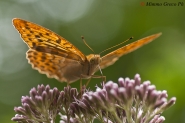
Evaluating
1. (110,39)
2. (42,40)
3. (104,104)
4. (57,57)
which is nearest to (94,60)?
(57,57)

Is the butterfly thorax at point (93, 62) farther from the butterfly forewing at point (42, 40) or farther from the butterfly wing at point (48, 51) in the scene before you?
the butterfly forewing at point (42, 40)

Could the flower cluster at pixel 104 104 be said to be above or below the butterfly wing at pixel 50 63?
below

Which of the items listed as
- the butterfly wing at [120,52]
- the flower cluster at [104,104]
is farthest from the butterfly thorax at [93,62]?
the flower cluster at [104,104]

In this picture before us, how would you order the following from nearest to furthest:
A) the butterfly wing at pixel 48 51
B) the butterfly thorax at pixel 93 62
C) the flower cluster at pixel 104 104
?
1. the flower cluster at pixel 104 104
2. the butterfly wing at pixel 48 51
3. the butterfly thorax at pixel 93 62

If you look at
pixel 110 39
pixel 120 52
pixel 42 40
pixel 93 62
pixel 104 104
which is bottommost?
pixel 104 104

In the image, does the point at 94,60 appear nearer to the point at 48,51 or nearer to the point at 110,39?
the point at 48,51

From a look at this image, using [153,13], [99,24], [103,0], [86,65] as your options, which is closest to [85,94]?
[86,65]
